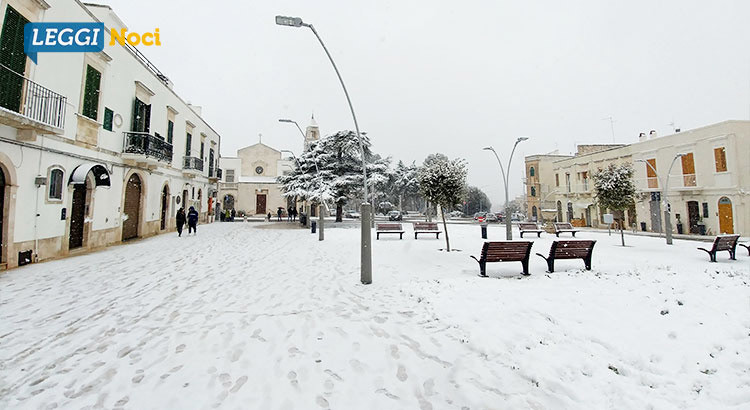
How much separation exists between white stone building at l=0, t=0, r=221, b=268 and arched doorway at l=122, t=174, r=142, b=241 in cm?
5

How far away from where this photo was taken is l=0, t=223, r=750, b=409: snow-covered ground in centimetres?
293

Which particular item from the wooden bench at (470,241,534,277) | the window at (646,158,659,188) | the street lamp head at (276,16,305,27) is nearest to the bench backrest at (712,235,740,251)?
the wooden bench at (470,241,534,277)

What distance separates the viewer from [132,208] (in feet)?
53.2

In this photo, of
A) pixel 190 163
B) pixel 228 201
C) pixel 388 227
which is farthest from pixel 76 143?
pixel 228 201

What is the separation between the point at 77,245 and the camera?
1171 centimetres

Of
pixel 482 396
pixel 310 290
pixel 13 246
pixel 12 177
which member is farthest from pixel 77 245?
pixel 482 396

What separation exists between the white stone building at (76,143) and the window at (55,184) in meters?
0.03

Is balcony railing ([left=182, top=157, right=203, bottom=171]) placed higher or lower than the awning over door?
higher

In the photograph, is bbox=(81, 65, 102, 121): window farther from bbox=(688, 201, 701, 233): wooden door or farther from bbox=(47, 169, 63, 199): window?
bbox=(688, 201, 701, 233): wooden door

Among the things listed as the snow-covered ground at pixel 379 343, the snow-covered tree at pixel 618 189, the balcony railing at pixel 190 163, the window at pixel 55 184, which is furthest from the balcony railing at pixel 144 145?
the snow-covered tree at pixel 618 189

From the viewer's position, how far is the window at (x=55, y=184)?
32.0ft

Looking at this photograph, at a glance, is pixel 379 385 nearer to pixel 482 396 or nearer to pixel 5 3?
pixel 482 396

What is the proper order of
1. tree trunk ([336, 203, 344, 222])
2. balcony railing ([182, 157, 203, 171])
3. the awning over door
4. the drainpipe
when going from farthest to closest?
tree trunk ([336, 203, 344, 222]) → balcony railing ([182, 157, 203, 171]) → the awning over door → the drainpipe

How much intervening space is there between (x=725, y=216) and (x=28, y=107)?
39.0 m
